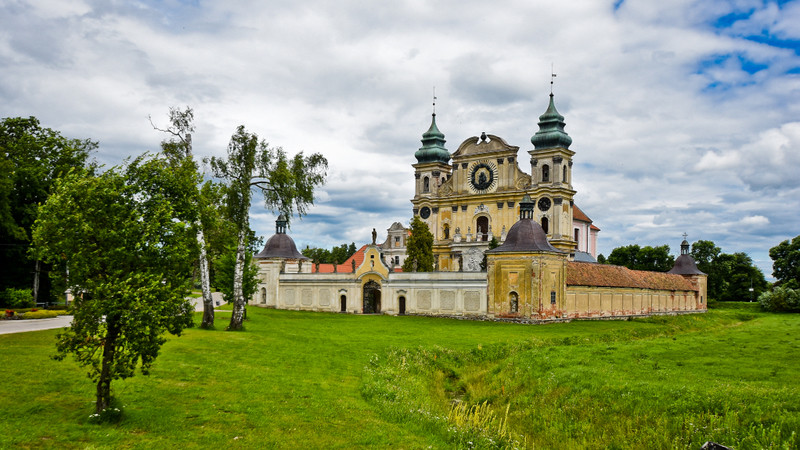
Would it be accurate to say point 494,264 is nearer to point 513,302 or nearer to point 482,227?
point 513,302

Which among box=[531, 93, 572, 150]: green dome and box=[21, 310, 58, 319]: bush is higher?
box=[531, 93, 572, 150]: green dome

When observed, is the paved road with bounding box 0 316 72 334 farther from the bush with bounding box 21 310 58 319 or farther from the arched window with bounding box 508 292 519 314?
the arched window with bounding box 508 292 519 314

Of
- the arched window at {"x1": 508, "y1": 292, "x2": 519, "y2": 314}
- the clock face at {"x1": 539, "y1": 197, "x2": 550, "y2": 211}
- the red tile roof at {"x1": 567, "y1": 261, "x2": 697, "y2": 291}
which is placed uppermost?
the clock face at {"x1": 539, "y1": 197, "x2": 550, "y2": 211}

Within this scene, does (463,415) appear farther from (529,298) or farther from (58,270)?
(529,298)

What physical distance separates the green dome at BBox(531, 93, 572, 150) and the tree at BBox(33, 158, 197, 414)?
55.2 m

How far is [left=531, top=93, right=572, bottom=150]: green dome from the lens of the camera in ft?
210

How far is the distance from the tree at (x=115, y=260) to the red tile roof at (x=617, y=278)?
129ft

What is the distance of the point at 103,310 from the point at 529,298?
121ft

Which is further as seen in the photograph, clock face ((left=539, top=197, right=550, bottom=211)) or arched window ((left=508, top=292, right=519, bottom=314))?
clock face ((left=539, top=197, right=550, bottom=211))

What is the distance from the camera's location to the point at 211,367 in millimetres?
19625

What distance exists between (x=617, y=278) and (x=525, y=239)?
47.4ft

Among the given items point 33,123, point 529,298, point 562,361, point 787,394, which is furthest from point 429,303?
point 787,394

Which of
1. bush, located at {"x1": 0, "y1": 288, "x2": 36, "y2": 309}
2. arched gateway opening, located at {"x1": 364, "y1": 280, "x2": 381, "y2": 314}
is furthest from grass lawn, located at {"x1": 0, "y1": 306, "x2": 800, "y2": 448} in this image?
arched gateway opening, located at {"x1": 364, "y1": 280, "x2": 381, "y2": 314}

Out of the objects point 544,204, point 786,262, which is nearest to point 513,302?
point 544,204
